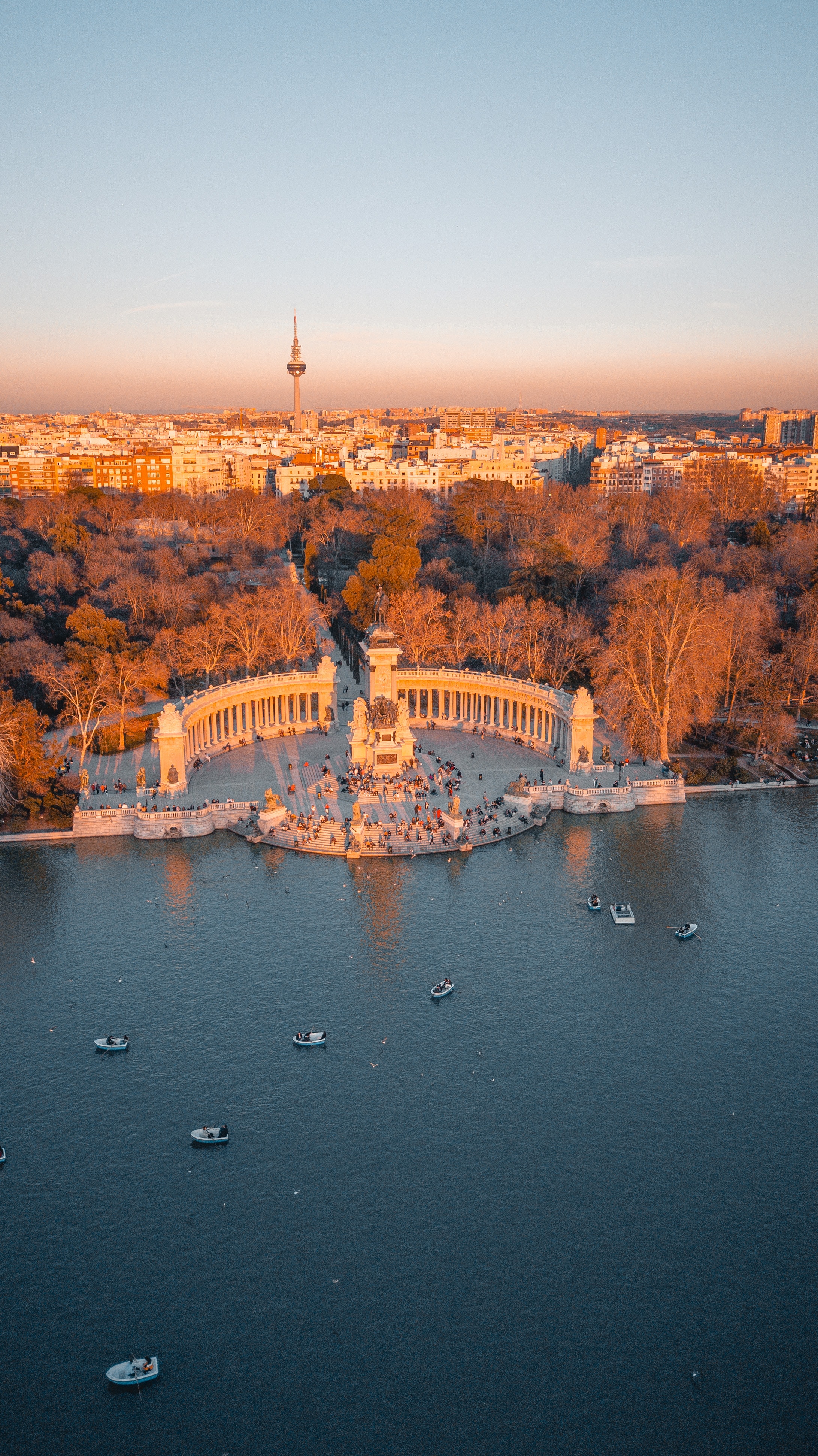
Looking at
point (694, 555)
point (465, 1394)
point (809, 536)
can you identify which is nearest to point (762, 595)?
point (694, 555)

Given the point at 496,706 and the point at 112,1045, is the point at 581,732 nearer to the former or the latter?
the point at 496,706

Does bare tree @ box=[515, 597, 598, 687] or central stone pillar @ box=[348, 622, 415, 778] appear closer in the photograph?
central stone pillar @ box=[348, 622, 415, 778]

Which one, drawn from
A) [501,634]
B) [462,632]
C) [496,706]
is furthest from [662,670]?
[462,632]

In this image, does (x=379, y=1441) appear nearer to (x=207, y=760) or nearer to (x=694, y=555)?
(x=207, y=760)

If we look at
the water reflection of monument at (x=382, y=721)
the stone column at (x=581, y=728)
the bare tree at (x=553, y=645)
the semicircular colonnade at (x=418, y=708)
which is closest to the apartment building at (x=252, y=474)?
the bare tree at (x=553, y=645)

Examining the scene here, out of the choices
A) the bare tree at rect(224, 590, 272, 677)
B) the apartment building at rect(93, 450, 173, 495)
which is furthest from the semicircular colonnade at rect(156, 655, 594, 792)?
the apartment building at rect(93, 450, 173, 495)

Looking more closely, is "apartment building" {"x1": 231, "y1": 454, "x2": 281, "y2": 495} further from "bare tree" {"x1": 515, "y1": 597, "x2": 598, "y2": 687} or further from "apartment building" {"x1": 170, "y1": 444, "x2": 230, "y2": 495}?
"bare tree" {"x1": 515, "y1": 597, "x2": 598, "y2": 687}
